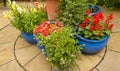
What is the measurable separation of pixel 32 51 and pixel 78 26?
0.80 metres

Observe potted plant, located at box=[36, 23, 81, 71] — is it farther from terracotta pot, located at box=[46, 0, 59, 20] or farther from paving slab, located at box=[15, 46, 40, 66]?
terracotta pot, located at box=[46, 0, 59, 20]

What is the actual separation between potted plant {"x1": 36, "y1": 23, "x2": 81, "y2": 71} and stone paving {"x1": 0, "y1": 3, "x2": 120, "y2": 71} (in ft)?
0.78

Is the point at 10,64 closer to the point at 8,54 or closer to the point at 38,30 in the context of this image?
the point at 8,54

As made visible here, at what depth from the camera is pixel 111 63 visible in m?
2.60

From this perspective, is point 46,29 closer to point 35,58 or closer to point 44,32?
point 44,32

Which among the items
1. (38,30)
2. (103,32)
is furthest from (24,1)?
(103,32)

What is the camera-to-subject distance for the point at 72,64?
2541 millimetres

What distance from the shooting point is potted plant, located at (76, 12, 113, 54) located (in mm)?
2537

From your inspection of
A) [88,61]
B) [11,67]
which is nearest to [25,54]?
[11,67]

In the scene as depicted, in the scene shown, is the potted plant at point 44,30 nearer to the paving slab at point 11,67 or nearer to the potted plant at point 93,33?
the potted plant at point 93,33

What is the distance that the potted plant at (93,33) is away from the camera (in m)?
2.54

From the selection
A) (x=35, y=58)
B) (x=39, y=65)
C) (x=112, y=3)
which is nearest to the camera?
(x=39, y=65)

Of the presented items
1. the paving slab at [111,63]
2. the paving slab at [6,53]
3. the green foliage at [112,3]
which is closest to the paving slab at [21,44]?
the paving slab at [6,53]

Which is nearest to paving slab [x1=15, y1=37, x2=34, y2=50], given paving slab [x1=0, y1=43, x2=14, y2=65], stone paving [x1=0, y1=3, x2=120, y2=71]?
stone paving [x1=0, y1=3, x2=120, y2=71]
